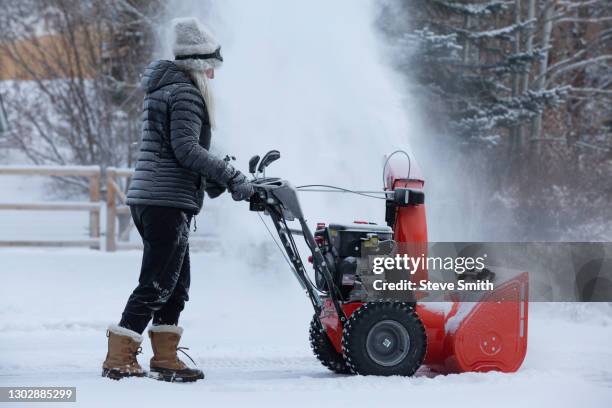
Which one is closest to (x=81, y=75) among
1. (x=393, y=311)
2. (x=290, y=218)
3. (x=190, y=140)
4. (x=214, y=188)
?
(x=214, y=188)

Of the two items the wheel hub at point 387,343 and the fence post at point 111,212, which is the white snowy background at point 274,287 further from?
the fence post at point 111,212

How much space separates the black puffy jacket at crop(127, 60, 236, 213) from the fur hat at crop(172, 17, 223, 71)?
0.08 meters

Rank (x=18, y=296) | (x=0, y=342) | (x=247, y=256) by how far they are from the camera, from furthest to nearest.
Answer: (x=247, y=256) → (x=18, y=296) → (x=0, y=342)

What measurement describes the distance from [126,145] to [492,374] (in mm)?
12975

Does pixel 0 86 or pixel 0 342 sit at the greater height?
pixel 0 86

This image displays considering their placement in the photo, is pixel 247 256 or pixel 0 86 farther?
pixel 0 86

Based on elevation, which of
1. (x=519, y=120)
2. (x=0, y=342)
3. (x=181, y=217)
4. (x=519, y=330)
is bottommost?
(x=0, y=342)

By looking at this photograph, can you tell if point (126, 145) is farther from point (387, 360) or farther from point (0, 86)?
point (387, 360)

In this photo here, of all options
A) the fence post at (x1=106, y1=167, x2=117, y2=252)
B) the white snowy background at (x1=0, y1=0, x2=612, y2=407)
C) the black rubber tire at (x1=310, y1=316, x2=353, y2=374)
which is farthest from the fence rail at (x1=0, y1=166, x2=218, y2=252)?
the black rubber tire at (x1=310, y1=316, x2=353, y2=374)

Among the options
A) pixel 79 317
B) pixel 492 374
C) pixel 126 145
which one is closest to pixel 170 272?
pixel 492 374

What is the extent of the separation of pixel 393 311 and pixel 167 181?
1.35m

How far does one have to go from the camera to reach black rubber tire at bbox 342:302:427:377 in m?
4.87

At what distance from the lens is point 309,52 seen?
11.3 metres

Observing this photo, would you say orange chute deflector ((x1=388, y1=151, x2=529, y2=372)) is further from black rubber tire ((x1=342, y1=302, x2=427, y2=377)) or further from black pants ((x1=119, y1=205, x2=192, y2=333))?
black pants ((x1=119, y1=205, x2=192, y2=333))
